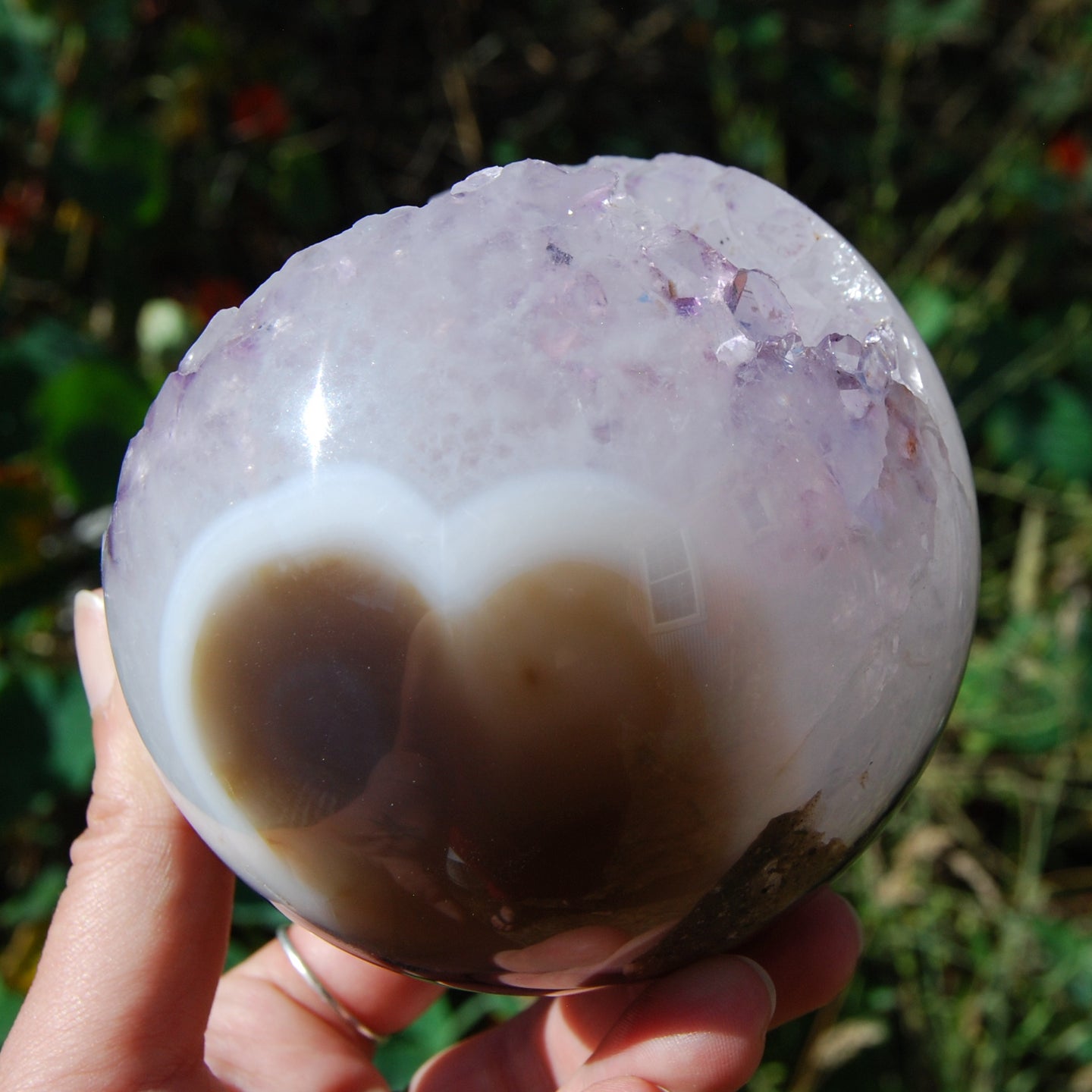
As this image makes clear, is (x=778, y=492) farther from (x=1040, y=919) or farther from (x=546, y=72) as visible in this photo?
(x=546, y=72)

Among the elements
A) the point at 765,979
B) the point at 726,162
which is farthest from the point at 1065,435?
the point at 765,979

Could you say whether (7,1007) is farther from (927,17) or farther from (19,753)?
(927,17)

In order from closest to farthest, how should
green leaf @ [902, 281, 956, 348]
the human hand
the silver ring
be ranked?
the human hand < the silver ring < green leaf @ [902, 281, 956, 348]

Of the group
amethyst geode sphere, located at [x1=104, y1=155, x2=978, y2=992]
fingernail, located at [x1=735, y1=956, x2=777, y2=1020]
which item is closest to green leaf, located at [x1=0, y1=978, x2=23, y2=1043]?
amethyst geode sphere, located at [x1=104, y1=155, x2=978, y2=992]

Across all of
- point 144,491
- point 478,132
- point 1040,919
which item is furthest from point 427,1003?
point 478,132

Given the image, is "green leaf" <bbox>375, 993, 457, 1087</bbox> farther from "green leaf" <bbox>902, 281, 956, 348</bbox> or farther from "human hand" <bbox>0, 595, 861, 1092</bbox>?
"green leaf" <bbox>902, 281, 956, 348</bbox>

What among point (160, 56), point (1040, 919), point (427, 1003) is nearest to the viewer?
point (427, 1003)
